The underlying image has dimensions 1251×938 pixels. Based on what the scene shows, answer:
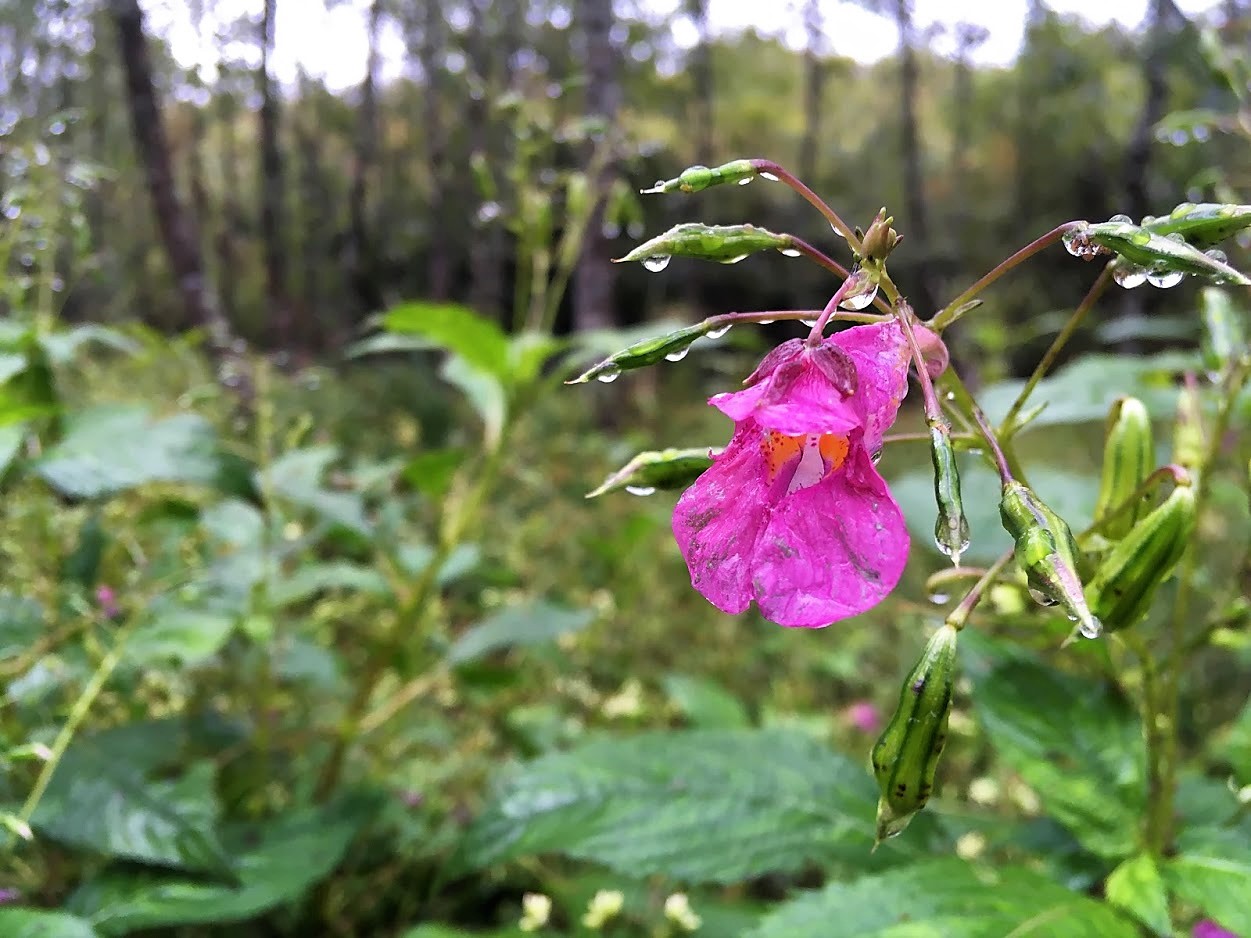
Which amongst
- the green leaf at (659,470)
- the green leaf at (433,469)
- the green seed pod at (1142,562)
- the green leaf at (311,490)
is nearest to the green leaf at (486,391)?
the green leaf at (433,469)

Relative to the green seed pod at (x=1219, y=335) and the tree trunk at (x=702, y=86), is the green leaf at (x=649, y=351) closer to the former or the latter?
the green seed pod at (x=1219, y=335)

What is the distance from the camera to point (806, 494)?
59cm

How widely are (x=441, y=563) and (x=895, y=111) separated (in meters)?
12.8

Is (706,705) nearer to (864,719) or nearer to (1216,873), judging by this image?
(864,719)

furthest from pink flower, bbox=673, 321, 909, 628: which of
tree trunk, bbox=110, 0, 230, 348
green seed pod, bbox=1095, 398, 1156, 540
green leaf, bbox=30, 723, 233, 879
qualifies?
tree trunk, bbox=110, 0, 230, 348

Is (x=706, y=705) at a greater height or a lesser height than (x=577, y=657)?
greater

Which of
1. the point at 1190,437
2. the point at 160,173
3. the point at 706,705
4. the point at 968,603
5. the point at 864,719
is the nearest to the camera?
the point at 968,603

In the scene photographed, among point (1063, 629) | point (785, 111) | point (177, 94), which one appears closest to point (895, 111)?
point (785, 111)

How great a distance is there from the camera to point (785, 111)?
11.6m

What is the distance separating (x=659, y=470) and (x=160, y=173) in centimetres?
469

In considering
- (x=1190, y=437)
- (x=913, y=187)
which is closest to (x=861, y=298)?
(x=1190, y=437)

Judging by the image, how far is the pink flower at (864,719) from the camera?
234 centimetres

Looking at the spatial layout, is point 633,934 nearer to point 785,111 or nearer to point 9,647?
point 9,647

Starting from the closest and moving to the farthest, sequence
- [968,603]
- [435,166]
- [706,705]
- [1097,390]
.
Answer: [968,603] → [1097,390] → [706,705] → [435,166]
